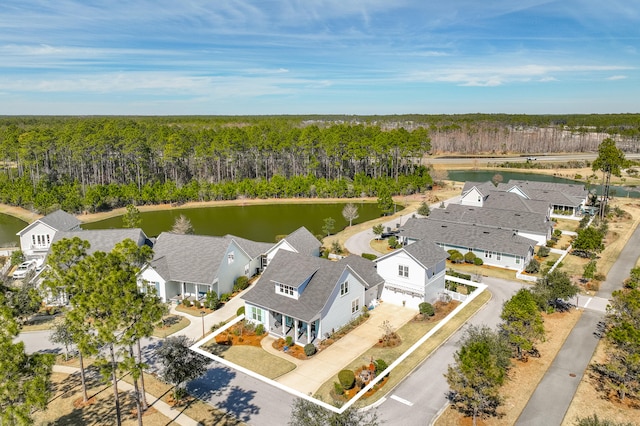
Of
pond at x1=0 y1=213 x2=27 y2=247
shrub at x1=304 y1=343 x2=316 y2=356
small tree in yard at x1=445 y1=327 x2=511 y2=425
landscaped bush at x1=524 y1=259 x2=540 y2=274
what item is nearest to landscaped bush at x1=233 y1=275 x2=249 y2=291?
shrub at x1=304 y1=343 x2=316 y2=356

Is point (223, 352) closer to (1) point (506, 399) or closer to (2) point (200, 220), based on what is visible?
(1) point (506, 399)

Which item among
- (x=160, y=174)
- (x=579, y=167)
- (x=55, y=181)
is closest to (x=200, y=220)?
(x=160, y=174)

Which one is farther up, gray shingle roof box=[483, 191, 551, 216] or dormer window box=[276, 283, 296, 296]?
gray shingle roof box=[483, 191, 551, 216]

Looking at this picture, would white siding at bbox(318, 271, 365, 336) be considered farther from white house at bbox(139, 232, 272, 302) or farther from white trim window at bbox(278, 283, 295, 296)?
white house at bbox(139, 232, 272, 302)

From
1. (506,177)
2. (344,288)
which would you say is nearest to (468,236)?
(344,288)

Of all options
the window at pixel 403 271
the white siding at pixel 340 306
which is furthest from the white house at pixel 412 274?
the white siding at pixel 340 306
